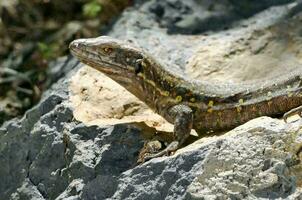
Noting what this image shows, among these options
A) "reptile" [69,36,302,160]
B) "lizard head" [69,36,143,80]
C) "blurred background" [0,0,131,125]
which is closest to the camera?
"reptile" [69,36,302,160]

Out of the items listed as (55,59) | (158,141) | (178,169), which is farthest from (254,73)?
(55,59)

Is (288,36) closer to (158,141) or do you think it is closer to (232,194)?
(158,141)

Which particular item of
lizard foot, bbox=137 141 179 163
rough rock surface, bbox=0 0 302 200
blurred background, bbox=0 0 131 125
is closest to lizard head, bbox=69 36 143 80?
rough rock surface, bbox=0 0 302 200

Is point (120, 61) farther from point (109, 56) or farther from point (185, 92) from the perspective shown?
point (185, 92)

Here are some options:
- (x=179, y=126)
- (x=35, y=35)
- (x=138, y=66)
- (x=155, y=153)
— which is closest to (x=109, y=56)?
(x=138, y=66)

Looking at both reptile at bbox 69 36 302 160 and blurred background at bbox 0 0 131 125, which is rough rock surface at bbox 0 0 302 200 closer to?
reptile at bbox 69 36 302 160
